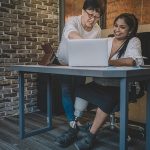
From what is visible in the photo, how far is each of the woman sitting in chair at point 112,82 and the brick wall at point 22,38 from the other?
161 centimetres

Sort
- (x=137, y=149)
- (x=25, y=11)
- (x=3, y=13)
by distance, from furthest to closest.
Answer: (x=25, y=11)
(x=3, y=13)
(x=137, y=149)

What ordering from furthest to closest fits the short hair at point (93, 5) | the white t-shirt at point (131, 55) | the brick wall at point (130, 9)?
the brick wall at point (130, 9), the short hair at point (93, 5), the white t-shirt at point (131, 55)

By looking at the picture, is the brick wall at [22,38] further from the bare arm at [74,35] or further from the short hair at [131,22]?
the short hair at [131,22]

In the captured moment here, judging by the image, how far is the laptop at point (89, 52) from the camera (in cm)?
192

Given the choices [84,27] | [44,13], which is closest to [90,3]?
[84,27]

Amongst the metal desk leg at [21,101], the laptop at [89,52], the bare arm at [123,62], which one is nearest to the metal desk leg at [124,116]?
the laptop at [89,52]

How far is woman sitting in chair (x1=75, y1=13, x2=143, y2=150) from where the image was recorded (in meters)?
2.19

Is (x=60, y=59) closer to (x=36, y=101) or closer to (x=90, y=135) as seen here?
(x=90, y=135)

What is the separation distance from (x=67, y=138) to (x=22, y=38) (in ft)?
6.10

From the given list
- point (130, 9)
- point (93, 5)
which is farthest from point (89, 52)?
point (130, 9)

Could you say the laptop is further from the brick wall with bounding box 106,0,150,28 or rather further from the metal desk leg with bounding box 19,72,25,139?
the brick wall with bounding box 106,0,150,28

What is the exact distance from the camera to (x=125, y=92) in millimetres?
1777

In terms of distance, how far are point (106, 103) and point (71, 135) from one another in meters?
0.62

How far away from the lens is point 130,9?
4031 millimetres
